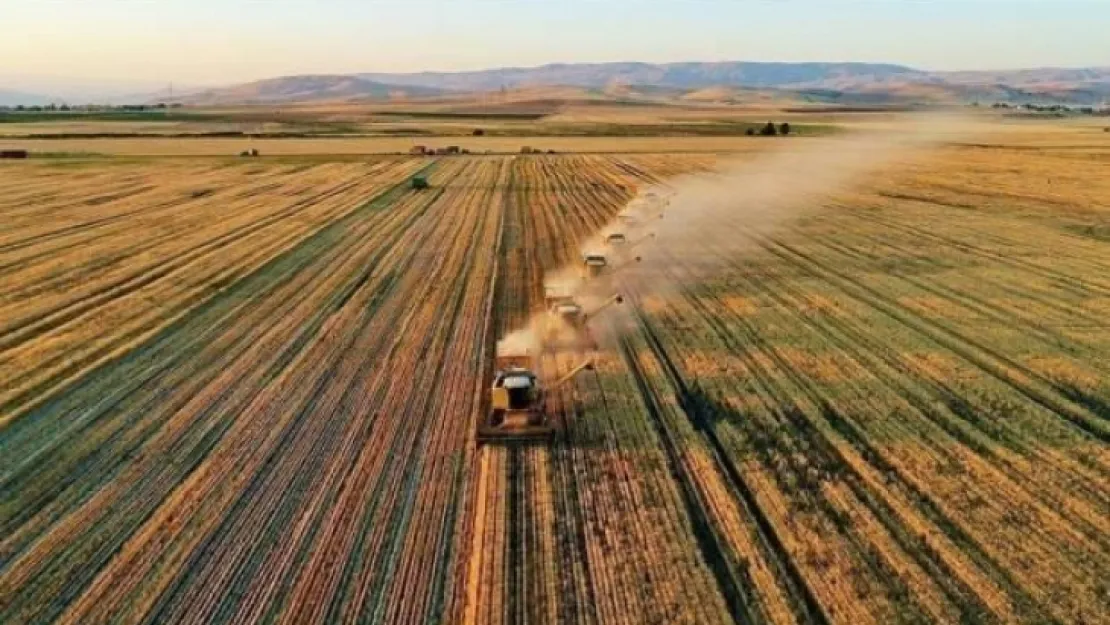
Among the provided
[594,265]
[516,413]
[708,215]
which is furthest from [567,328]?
[708,215]

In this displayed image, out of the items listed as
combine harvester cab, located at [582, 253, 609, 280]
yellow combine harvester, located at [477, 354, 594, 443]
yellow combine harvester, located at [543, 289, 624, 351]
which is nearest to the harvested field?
yellow combine harvester, located at [477, 354, 594, 443]

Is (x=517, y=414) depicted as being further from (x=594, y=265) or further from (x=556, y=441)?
(x=594, y=265)

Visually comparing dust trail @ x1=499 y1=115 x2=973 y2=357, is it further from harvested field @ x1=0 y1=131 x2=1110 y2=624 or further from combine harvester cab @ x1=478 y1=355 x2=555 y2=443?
combine harvester cab @ x1=478 y1=355 x2=555 y2=443

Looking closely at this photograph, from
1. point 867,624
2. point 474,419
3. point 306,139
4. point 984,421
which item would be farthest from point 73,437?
point 306,139

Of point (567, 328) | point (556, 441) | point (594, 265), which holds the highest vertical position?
point (594, 265)

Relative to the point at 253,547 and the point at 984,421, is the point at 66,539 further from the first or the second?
the point at 984,421

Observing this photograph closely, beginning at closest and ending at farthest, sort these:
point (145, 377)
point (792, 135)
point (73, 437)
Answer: point (73, 437) < point (145, 377) < point (792, 135)
